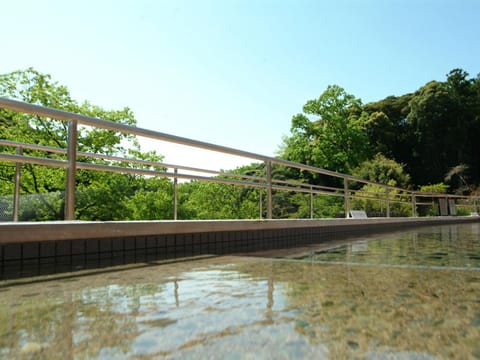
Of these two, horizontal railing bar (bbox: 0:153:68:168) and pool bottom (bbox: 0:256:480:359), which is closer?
pool bottom (bbox: 0:256:480:359)

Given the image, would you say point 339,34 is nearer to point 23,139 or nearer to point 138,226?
point 138,226

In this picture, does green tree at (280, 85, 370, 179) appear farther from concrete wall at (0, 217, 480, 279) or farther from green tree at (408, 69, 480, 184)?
concrete wall at (0, 217, 480, 279)

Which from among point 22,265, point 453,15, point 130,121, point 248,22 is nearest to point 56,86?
point 130,121

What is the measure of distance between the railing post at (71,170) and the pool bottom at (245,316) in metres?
0.78

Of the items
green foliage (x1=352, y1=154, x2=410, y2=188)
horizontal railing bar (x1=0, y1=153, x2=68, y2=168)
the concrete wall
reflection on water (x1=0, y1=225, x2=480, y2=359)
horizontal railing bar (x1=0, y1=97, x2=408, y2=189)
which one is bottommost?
reflection on water (x1=0, y1=225, x2=480, y2=359)

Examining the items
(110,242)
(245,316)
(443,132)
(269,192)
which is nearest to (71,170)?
(110,242)

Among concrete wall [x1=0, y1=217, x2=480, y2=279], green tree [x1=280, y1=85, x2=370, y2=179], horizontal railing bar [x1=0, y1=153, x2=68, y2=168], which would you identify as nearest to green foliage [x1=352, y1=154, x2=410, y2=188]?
green tree [x1=280, y1=85, x2=370, y2=179]

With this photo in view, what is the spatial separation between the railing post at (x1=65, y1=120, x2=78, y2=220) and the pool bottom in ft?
2.56

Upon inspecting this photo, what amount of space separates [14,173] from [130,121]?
60.3 ft

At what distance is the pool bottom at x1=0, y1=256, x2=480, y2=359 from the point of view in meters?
0.88

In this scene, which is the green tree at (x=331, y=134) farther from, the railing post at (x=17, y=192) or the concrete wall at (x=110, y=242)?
the railing post at (x=17, y=192)

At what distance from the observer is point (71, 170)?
269cm

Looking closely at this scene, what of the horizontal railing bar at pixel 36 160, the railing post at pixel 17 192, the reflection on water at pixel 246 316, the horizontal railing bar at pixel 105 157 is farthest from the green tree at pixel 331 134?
the reflection on water at pixel 246 316

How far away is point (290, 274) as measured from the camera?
6.78ft
